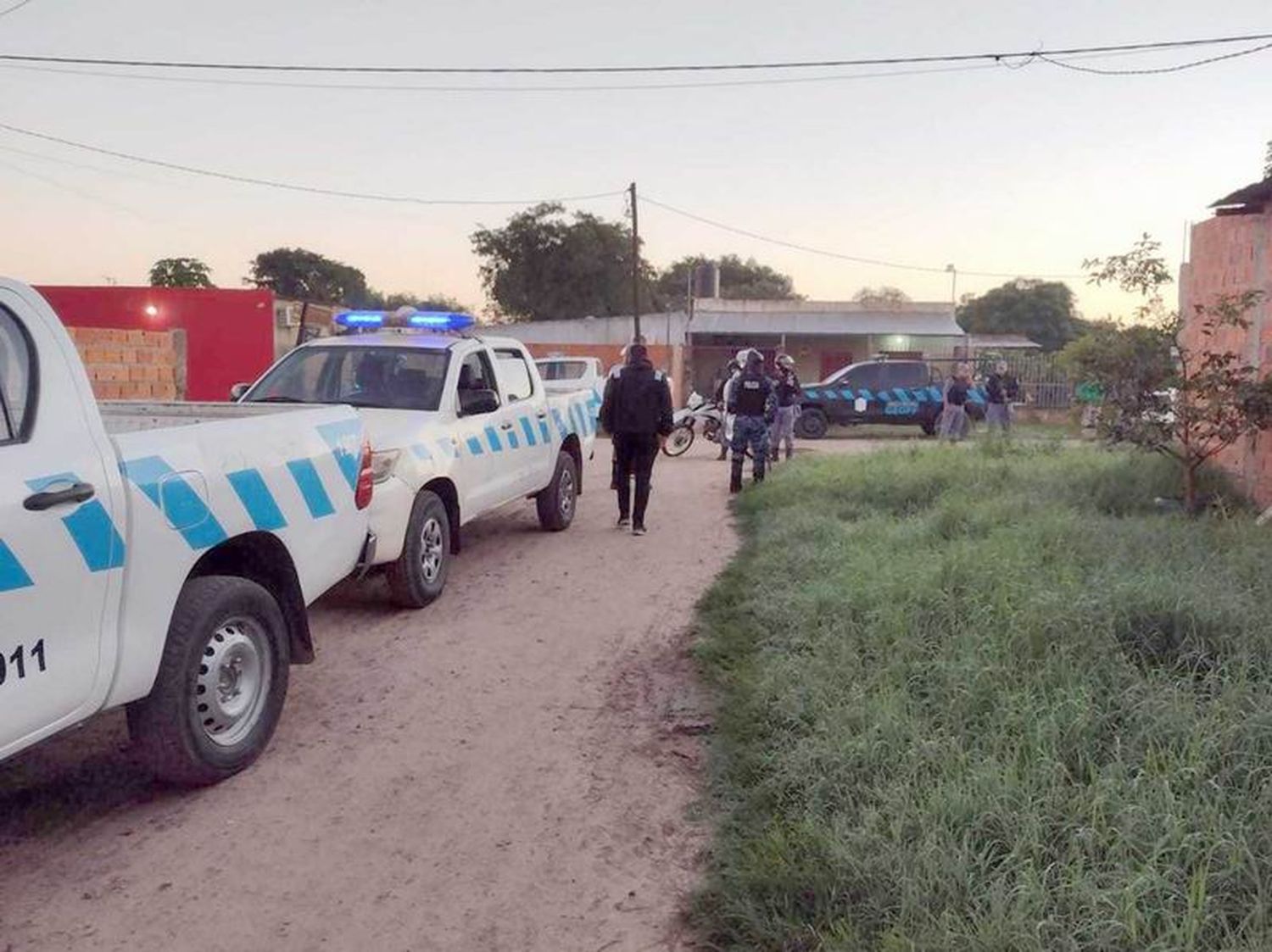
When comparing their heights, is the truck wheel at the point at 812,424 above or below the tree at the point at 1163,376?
below

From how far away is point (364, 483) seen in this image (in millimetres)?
5066

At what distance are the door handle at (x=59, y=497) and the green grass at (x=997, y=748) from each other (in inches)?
89.5

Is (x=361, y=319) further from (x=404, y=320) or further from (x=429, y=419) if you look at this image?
(x=429, y=419)

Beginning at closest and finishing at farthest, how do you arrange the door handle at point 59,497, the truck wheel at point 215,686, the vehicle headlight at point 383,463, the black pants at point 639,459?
1. the door handle at point 59,497
2. the truck wheel at point 215,686
3. the vehicle headlight at point 383,463
4. the black pants at point 639,459

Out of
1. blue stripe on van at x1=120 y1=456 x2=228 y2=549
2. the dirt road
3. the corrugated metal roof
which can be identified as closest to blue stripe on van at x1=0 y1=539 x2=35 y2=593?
blue stripe on van at x1=120 y1=456 x2=228 y2=549

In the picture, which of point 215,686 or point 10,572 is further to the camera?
point 215,686

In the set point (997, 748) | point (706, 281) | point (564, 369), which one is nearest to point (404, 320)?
point (997, 748)

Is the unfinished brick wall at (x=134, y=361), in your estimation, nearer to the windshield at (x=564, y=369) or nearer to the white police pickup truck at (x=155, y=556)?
the windshield at (x=564, y=369)

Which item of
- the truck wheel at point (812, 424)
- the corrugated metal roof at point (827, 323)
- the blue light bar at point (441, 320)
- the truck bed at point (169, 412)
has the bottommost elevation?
the truck wheel at point (812, 424)

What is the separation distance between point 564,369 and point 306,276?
139 feet

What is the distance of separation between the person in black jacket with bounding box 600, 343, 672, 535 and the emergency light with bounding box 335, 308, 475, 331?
4.97 ft

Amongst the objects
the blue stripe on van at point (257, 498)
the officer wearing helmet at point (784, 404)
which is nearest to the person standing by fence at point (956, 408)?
the officer wearing helmet at point (784, 404)

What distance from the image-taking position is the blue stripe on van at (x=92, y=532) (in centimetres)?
310

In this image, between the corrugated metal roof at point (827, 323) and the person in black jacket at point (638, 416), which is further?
the corrugated metal roof at point (827, 323)
